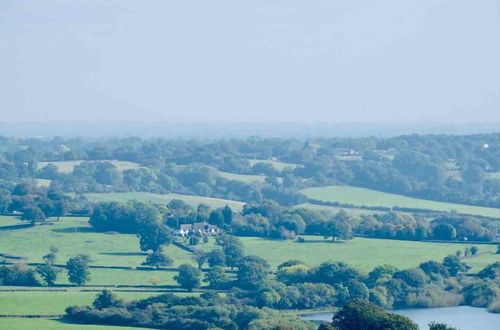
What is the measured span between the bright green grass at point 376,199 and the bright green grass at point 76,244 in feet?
91.9

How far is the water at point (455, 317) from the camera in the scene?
5609cm

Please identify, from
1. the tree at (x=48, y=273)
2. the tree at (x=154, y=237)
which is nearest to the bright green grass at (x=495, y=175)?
the tree at (x=154, y=237)

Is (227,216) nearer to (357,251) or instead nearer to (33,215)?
(33,215)

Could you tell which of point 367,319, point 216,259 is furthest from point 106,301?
point 367,319

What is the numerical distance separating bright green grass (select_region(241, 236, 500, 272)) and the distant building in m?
3.37

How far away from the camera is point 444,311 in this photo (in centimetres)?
6047

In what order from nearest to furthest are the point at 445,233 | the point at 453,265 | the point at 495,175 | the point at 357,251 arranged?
the point at 453,265 → the point at 357,251 → the point at 445,233 → the point at 495,175

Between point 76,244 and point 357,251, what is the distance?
1506 cm

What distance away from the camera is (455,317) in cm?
5850

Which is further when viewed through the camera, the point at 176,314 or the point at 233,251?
the point at 233,251

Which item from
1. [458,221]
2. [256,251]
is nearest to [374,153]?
[458,221]

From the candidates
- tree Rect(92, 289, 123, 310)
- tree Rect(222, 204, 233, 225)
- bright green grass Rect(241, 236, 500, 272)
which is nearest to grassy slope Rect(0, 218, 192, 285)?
bright green grass Rect(241, 236, 500, 272)

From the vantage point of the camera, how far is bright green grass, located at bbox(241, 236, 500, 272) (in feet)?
233

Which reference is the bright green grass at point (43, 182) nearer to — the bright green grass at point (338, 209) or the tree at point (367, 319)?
the bright green grass at point (338, 209)
